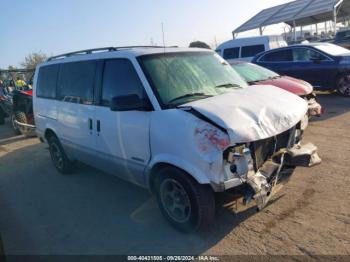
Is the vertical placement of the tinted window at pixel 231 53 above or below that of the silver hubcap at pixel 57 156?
above

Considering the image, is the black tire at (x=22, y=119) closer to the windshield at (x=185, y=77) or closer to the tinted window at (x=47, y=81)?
the tinted window at (x=47, y=81)

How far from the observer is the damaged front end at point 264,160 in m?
3.26

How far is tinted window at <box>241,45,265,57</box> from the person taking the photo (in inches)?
567

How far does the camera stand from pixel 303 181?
4.68m

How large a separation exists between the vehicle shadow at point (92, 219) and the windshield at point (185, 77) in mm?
1200

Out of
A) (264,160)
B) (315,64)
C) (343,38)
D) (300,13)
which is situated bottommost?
(264,160)

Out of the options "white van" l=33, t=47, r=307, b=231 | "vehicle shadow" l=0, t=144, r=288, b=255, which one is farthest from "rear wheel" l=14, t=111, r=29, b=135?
"white van" l=33, t=47, r=307, b=231

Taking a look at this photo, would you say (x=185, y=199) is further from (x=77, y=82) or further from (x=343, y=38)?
(x=343, y=38)

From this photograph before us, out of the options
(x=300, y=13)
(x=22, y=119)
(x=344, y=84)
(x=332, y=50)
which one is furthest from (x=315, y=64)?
(x=300, y=13)

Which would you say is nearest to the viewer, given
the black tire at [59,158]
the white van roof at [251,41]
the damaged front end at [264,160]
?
the damaged front end at [264,160]

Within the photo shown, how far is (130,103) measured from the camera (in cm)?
365

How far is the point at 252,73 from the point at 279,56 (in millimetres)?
3691

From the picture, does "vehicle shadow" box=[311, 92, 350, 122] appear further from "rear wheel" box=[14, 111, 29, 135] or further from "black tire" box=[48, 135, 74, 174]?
"rear wheel" box=[14, 111, 29, 135]

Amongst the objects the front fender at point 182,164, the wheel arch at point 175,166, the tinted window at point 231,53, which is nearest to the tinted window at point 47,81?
the wheel arch at point 175,166
